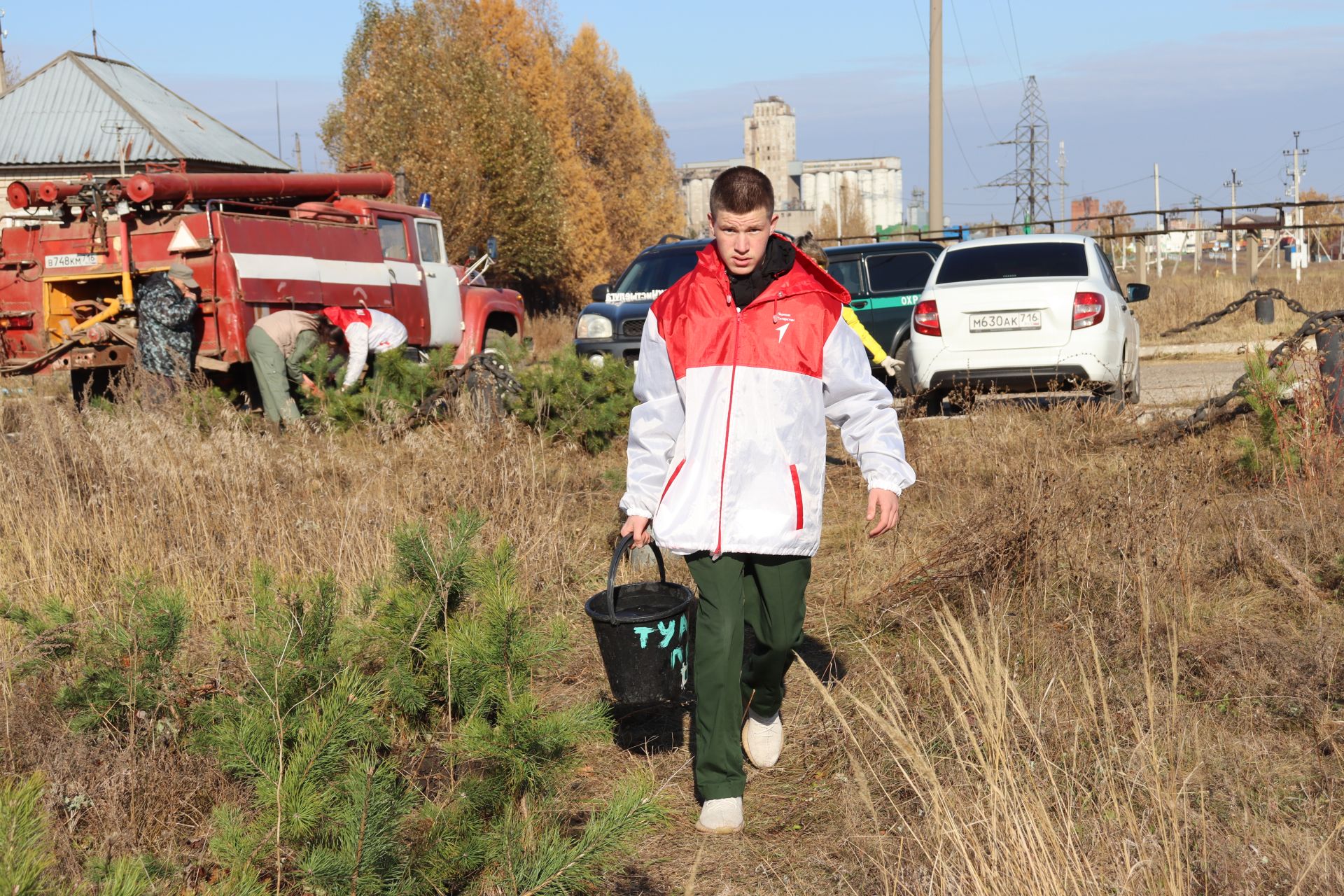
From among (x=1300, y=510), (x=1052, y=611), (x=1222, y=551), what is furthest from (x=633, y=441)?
(x=1300, y=510)

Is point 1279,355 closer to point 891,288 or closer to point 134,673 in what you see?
point 134,673

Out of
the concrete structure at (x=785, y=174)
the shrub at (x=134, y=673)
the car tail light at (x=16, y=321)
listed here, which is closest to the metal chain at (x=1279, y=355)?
the shrub at (x=134, y=673)

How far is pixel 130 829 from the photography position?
3.22m

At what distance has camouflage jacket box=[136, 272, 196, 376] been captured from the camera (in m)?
10.2

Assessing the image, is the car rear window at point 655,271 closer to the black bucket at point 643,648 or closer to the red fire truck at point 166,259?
the red fire truck at point 166,259

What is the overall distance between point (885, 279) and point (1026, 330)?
4.26 m

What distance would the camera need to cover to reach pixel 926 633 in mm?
4895

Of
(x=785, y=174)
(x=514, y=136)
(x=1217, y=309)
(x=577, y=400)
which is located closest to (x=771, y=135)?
(x=785, y=174)

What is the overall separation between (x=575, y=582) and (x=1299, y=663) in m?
3.14

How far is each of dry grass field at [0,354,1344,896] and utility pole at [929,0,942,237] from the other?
13.8m

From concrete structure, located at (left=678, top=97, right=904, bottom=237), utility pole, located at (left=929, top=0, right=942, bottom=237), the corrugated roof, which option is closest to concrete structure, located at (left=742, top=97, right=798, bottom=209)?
concrete structure, located at (left=678, top=97, right=904, bottom=237)

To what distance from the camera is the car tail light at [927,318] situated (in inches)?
400

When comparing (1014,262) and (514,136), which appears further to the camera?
(514,136)

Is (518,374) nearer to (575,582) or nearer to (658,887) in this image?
(575,582)
